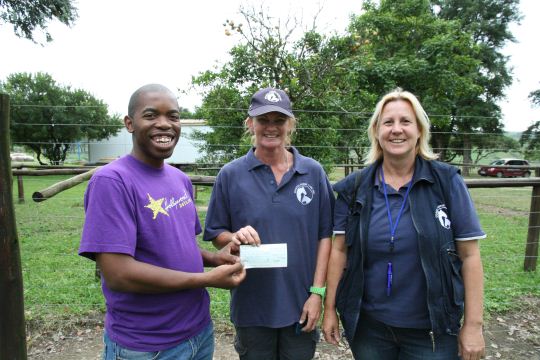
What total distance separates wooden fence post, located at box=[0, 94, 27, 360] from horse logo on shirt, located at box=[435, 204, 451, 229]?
2176 millimetres

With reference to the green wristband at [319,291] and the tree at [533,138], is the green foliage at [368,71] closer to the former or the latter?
the tree at [533,138]

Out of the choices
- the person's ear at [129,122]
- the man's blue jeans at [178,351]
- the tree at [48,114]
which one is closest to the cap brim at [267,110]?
the person's ear at [129,122]

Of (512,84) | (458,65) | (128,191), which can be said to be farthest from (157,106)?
(512,84)

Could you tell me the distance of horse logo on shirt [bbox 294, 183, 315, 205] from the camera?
2.09m

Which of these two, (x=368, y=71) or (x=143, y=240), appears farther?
(x=368, y=71)

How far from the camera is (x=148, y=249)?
65.2 inches

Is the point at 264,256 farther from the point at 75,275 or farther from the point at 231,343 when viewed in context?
the point at 75,275

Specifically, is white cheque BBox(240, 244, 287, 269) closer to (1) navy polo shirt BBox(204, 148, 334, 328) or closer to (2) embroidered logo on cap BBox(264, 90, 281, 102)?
(1) navy polo shirt BBox(204, 148, 334, 328)

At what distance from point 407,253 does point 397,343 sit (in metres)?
0.49

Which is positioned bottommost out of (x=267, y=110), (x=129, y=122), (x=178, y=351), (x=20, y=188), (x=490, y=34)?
(x=20, y=188)

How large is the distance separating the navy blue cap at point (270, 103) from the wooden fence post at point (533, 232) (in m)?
4.27

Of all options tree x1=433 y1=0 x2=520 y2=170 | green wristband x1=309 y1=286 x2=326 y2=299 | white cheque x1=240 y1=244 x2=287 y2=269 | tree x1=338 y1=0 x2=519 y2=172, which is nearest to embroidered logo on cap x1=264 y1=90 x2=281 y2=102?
white cheque x1=240 y1=244 x2=287 y2=269

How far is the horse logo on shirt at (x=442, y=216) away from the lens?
185 centimetres

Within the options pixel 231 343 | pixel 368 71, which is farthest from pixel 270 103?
pixel 368 71
